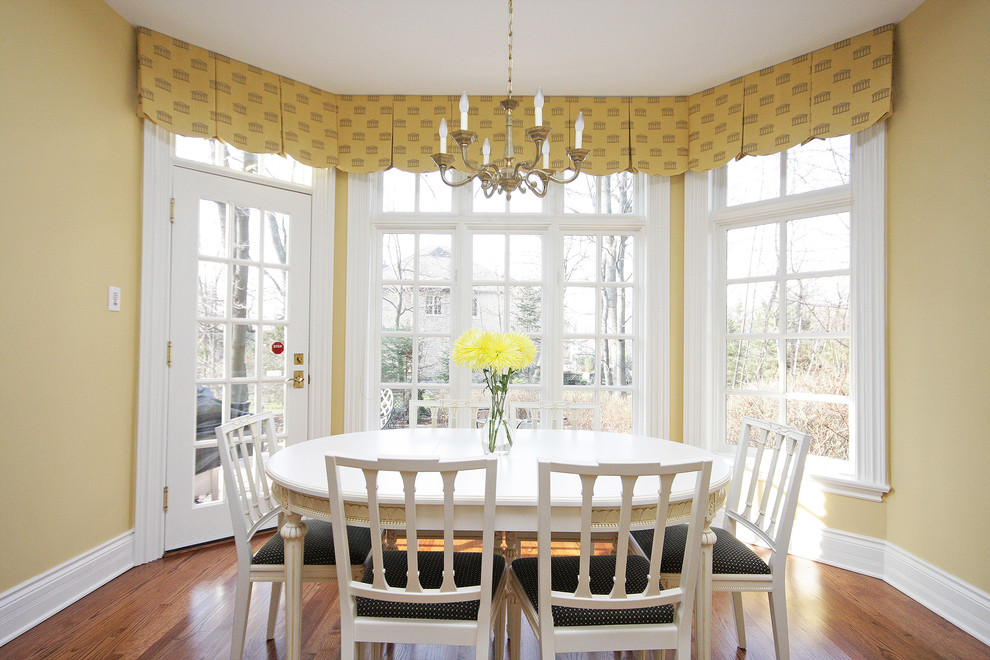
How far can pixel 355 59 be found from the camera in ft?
9.47

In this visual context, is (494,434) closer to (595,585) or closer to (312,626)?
(595,585)

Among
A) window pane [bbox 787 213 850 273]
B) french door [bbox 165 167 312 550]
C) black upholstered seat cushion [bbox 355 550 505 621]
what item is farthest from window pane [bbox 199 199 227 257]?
window pane [bbox 787 213 850 273]

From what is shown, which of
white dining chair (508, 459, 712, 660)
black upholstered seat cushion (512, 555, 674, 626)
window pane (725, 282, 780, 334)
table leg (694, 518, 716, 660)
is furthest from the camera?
window pane (725, 282, 780, 334)

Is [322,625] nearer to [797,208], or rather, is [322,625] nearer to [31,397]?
[31,397]

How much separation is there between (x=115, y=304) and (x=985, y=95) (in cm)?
401

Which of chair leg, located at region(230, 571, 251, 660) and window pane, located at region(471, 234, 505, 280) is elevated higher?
window pane, located at region(471, 234, 505, 280)

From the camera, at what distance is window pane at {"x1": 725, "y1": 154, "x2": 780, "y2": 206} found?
119 inches

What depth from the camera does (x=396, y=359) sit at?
3.39 meters

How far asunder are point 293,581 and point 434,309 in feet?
6.69

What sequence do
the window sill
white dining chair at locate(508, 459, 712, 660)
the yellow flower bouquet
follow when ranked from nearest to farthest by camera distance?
1. white dining chair at locate(508, 459, 712, 660)
2. the yellow flower bouquet
3. the window sill

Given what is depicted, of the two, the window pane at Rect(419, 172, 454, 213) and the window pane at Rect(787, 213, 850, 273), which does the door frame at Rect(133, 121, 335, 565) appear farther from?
the window pane at Rect(787, 213, 850, 273)

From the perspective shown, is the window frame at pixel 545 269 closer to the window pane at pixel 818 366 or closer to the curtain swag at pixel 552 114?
the curtain swag at pixel 552 114

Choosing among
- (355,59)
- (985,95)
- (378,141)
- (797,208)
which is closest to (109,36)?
(355,59)

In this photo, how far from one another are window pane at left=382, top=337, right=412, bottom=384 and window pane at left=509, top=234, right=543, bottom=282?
0.85 m
